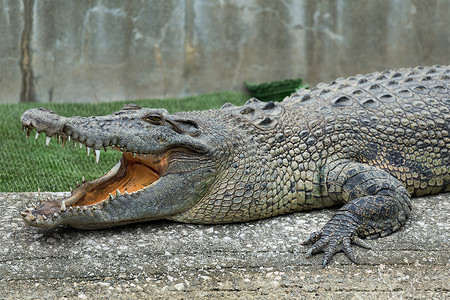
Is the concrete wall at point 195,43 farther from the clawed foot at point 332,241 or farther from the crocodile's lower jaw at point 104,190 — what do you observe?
the clawed foot at point 332,241

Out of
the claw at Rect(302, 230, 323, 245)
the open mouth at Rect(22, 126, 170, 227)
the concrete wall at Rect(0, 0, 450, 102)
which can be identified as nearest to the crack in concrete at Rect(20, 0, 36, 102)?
the concrete wall at Rect(0, 0, 450, 102)

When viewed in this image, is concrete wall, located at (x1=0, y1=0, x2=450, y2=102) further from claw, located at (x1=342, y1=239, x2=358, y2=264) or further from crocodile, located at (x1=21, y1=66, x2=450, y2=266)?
claw, located at (x1=342, y1=239, x2=358, y2=264)

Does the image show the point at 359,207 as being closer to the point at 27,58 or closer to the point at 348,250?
the point at 348,250

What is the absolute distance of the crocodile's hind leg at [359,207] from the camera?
10.4 ft

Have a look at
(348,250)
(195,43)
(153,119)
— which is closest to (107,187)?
(153,119)

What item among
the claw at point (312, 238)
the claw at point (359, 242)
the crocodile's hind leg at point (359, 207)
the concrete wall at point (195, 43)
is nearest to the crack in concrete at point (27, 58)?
the concrete wall at point (195, 43)

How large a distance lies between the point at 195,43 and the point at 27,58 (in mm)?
2395

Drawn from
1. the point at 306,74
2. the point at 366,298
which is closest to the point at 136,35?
the point at 306,74

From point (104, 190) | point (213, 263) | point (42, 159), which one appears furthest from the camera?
point (42, 159)

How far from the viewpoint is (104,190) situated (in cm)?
349

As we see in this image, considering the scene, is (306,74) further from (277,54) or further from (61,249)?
(61,249)

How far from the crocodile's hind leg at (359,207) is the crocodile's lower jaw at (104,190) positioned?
1126 mm

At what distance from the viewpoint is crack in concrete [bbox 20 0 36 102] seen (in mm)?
7074

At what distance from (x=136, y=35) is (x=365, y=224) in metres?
5.22
